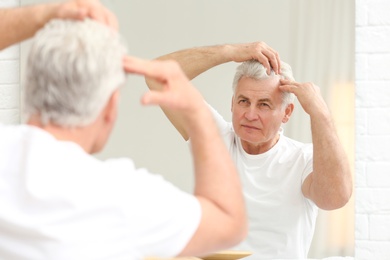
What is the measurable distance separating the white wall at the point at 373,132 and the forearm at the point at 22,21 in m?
1.30

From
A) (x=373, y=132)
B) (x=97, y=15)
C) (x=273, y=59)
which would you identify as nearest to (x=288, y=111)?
(x=273, y=59)

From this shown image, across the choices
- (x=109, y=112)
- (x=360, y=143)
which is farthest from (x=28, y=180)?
(x=360, y=143)

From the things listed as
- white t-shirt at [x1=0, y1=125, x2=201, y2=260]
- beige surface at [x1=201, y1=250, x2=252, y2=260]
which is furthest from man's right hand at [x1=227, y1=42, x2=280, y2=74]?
white t-shirt at [x1=0, y1=125, x2=201, y2=260]

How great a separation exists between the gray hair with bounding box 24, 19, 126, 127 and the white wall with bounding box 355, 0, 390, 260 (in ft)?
4.51

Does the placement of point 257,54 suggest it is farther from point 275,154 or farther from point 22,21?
point 22,21

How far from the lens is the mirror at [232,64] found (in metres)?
2.40

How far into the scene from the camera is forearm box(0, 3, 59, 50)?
140cm

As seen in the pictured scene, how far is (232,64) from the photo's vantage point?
2.44m

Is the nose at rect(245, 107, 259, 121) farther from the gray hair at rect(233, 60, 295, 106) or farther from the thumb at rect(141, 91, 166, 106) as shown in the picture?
the thumb at rect(141, 91, 166, 106)

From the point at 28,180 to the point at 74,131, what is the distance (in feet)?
0.40

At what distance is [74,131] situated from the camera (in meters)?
1.22

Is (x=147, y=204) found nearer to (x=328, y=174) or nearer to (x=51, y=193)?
(x=51, y=193)

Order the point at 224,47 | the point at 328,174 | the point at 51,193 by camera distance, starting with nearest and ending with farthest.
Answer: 1. the point at 51,193
2. the point at 328,174
3. the point at 224,47

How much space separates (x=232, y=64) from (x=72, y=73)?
4.35 feet
